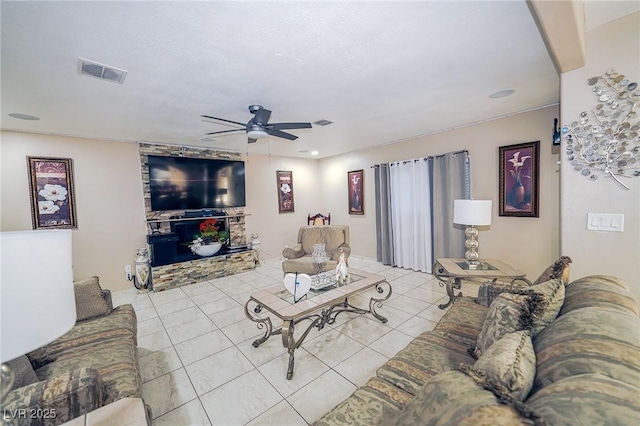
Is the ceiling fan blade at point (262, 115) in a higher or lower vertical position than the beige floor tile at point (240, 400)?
higher

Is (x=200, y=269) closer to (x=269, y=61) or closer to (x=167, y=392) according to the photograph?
(x=167, y=392)

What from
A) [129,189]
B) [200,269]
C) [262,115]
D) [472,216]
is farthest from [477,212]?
[129,189]

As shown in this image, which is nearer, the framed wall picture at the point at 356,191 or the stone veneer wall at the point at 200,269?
the stone veneer wall at the point at 200,269

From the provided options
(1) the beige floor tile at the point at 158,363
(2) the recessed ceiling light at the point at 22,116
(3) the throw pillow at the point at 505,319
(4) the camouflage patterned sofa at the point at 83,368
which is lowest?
(1) the beige floor tile at the point at 158,363

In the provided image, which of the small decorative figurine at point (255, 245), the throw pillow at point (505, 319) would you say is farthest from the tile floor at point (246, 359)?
the small decorative figurine at point (255, 245)

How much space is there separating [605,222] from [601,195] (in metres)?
0.19

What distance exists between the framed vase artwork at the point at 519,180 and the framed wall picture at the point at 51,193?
631 centimetres

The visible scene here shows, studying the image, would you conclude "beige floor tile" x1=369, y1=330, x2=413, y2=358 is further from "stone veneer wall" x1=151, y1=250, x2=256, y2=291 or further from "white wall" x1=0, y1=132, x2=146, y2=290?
"white wall" x1=0, y1=132, x2=146, y2=290

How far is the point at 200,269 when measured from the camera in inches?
182

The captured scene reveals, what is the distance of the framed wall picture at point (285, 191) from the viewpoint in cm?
617

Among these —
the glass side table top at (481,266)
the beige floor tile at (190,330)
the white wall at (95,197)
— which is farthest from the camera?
the white wall at (95,197)

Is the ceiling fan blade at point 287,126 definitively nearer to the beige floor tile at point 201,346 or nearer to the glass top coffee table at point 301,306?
the glass top coffee table at point 301,306

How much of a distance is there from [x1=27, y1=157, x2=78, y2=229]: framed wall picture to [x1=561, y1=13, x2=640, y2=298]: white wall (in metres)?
5.85

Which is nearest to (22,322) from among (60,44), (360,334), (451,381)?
(451,381)
